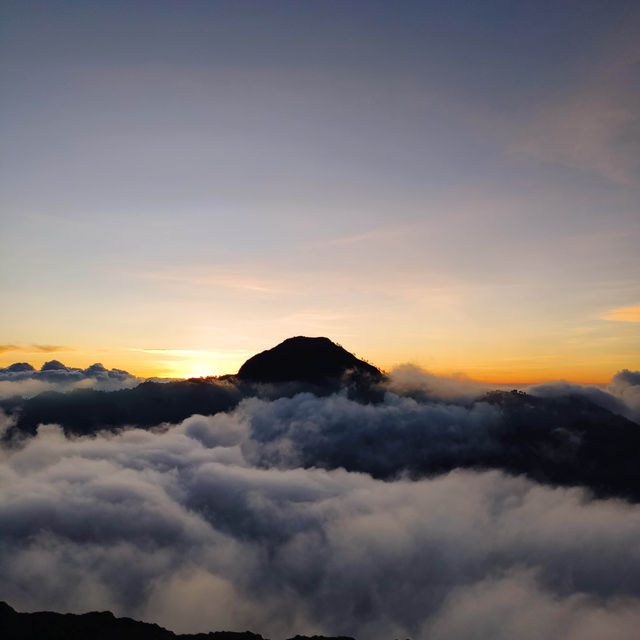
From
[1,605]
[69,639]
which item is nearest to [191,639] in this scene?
[69,639]

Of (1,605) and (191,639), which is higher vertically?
(1,605)

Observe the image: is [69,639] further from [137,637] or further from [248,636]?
[248,636]

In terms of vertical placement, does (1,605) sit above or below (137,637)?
above

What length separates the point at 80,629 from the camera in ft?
518

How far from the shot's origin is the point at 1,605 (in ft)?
513

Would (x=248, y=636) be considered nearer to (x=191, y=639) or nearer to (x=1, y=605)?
(x=191, y=639)

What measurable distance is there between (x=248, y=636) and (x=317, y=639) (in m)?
25.0

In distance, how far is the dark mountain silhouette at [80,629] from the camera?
493 ft

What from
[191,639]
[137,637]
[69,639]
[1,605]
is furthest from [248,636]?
[1,605]

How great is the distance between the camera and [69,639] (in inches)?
6014

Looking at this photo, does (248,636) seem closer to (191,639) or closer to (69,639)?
(191,639)

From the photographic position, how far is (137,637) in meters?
158

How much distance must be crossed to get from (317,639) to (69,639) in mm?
85914

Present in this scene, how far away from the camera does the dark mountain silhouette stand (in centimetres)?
15025
